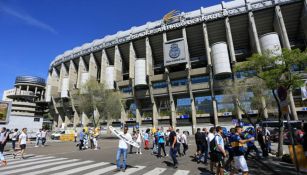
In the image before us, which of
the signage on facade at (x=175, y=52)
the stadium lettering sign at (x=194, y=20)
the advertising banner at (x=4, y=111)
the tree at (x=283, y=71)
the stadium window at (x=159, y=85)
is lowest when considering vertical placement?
the advertising banner at (x=4, y=111)

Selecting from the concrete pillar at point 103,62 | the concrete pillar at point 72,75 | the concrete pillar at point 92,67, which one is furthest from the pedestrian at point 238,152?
the concrete pillar at point 72,75

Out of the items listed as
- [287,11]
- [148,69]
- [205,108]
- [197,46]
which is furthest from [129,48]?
[287,11]

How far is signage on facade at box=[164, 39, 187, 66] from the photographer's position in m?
43.6

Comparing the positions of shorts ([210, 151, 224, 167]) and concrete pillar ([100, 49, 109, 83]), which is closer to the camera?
shorts ([210, 151, 224, 167])

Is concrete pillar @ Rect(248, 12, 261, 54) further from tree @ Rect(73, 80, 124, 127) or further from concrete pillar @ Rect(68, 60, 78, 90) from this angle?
concrete pillar @ Rect(68, 60, 78, 90)

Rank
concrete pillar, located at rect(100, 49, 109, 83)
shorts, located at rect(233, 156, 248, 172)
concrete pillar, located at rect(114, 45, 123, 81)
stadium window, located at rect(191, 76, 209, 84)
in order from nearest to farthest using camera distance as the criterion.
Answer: shorts, located at rect(233, 156, 248, 172) < stadium window, located at rect(191, 76, 209, 84) < concrete pillar, located at rect(114, 45, 123, 81) < concrete pillar, located at rect(100, 49, 109, 83)

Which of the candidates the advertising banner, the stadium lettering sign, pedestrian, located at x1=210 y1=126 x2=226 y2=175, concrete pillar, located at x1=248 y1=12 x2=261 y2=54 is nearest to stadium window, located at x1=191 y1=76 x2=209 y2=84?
concrete pillar, located at x1=248 y1=12 x2=261 y2=54

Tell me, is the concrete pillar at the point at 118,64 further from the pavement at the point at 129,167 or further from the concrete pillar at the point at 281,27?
the pavement at the point at 129,167

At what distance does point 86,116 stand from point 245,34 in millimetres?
49504

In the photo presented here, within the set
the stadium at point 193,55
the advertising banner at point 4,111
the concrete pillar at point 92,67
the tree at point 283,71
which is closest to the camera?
the tree at point 283,71

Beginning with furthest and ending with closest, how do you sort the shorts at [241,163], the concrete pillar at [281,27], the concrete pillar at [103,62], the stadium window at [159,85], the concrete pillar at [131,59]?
the concrete pillar at [103,62] < the concrete pillar at [131,59] < the stadium window at [159,85] < the concrete pillar at [281,27] < the shorts at [241,163]

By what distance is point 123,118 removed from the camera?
5078 centimetres

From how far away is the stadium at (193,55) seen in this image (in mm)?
40469

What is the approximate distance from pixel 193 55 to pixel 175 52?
11849mm
